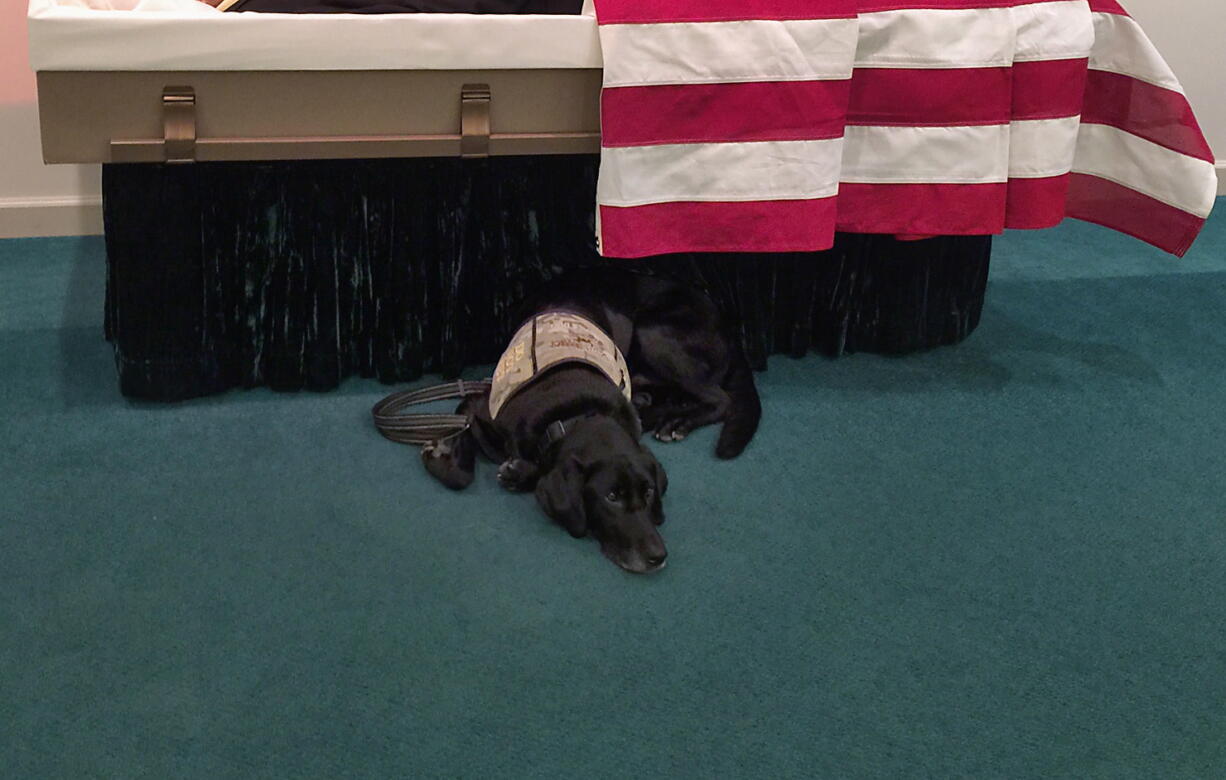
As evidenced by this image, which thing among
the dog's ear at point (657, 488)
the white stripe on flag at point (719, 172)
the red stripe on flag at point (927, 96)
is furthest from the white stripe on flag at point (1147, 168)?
the dog's ear at point (657, 488)

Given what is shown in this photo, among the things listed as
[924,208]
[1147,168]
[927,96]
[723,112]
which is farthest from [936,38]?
[1147,168]

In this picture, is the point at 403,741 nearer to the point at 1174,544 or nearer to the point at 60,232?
the point at 1174,544

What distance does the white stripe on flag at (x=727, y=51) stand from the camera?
2.07m

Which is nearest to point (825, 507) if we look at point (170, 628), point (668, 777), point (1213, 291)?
point (668, 777)

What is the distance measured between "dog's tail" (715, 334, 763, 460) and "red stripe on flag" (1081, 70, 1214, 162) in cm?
90

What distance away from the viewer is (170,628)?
A: 1.71m

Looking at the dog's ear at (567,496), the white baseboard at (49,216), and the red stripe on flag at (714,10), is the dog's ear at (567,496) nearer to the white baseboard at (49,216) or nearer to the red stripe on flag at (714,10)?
the red stripe on flag at (714,10)

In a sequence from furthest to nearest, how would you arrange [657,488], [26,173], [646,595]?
[26,173], [657,488], [646,595]

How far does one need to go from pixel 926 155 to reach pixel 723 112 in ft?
1.36

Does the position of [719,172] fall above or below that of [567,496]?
above

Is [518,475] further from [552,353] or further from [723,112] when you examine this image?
[723,112]

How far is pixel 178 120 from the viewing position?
2.02m

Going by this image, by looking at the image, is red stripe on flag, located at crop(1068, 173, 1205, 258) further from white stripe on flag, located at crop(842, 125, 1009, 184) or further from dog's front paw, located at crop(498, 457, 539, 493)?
dog's front paw, located at crop(498, 457, 539, 493)

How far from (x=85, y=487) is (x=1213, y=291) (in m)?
2.72
